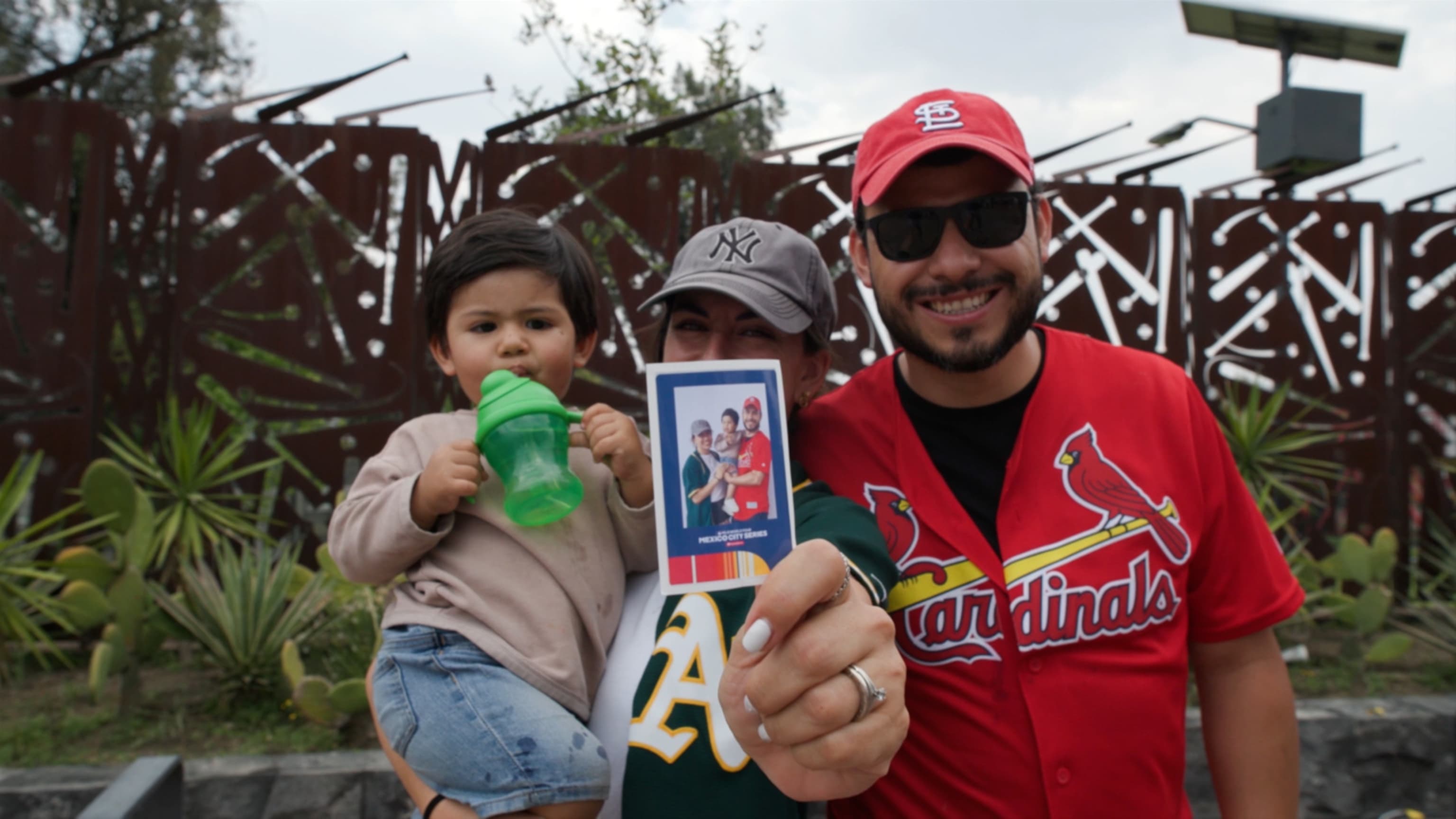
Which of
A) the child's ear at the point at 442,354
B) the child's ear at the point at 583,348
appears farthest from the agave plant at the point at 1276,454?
the child's ear at the point at 442,354

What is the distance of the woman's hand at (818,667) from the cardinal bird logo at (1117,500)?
646 mm

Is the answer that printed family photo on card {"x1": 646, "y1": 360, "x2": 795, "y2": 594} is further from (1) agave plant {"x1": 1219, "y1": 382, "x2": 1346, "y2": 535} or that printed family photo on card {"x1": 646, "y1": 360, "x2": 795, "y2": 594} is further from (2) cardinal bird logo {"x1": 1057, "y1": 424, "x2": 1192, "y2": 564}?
(1) agave plant {"x1": 1219, "y1": 382, "x2": 1346, "y2": 535}

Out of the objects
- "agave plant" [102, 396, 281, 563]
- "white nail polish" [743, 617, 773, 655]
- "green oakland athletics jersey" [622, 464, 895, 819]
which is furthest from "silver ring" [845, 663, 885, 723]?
"agave plant" [102, 396, 281, 563]

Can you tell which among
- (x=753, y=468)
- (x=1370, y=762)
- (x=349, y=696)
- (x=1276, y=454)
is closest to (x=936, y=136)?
(x=753, y=468)

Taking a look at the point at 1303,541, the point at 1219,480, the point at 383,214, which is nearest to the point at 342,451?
the point at 383,214

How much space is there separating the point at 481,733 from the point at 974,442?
1002 millimetres

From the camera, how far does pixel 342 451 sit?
Answer: 15.5 feet

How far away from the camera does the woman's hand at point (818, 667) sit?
1103mm

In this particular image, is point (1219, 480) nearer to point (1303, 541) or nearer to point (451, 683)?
point (451, 683)

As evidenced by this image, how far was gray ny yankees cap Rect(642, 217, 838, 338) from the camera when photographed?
177 cm

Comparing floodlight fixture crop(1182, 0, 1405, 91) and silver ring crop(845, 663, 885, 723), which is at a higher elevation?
floodlight fixture crop(1182, 0, 1405, 91)

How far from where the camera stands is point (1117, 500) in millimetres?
1650

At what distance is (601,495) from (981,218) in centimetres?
85

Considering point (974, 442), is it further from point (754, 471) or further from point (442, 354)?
point (442, 354)
